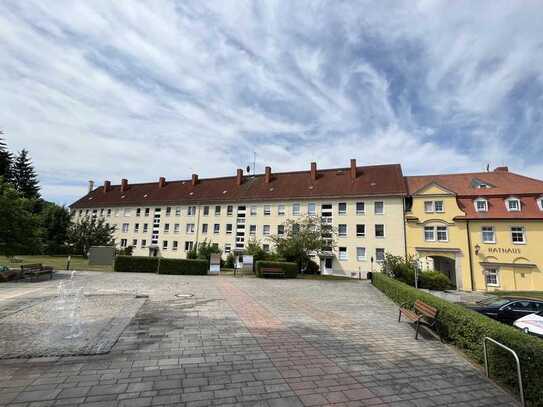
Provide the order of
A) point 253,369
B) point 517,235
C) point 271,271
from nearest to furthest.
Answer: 1. point 253,369
2. point 271,271
3. point 517,235

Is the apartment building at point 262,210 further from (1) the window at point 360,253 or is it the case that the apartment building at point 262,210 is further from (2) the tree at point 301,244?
(2) the tree at point 301,244

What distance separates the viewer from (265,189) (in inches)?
1843

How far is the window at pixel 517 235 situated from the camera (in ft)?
96.2

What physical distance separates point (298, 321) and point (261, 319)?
1.22m

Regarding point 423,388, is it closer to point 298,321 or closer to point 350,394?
A: point 350,394

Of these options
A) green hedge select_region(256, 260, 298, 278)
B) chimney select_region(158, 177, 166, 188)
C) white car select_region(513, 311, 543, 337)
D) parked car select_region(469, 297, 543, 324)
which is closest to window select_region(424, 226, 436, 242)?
green hedge select_region(256, 260, 298, 278)

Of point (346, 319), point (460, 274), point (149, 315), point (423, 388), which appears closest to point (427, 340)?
point (346, 319)

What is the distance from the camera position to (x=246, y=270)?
3016 cm

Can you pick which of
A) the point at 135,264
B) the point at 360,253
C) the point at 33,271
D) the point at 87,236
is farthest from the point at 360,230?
the point at 87,236

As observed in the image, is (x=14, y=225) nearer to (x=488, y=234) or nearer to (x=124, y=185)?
(x=488, y=234)

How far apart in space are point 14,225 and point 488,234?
36.9 m

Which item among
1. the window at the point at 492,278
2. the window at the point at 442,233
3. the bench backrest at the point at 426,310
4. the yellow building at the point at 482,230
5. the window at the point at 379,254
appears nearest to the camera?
the bench backrest at the point at 426,310

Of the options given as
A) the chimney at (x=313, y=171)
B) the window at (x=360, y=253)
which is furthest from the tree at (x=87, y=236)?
the window at (x=360, y=253)

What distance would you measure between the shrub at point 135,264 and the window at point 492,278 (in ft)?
104
